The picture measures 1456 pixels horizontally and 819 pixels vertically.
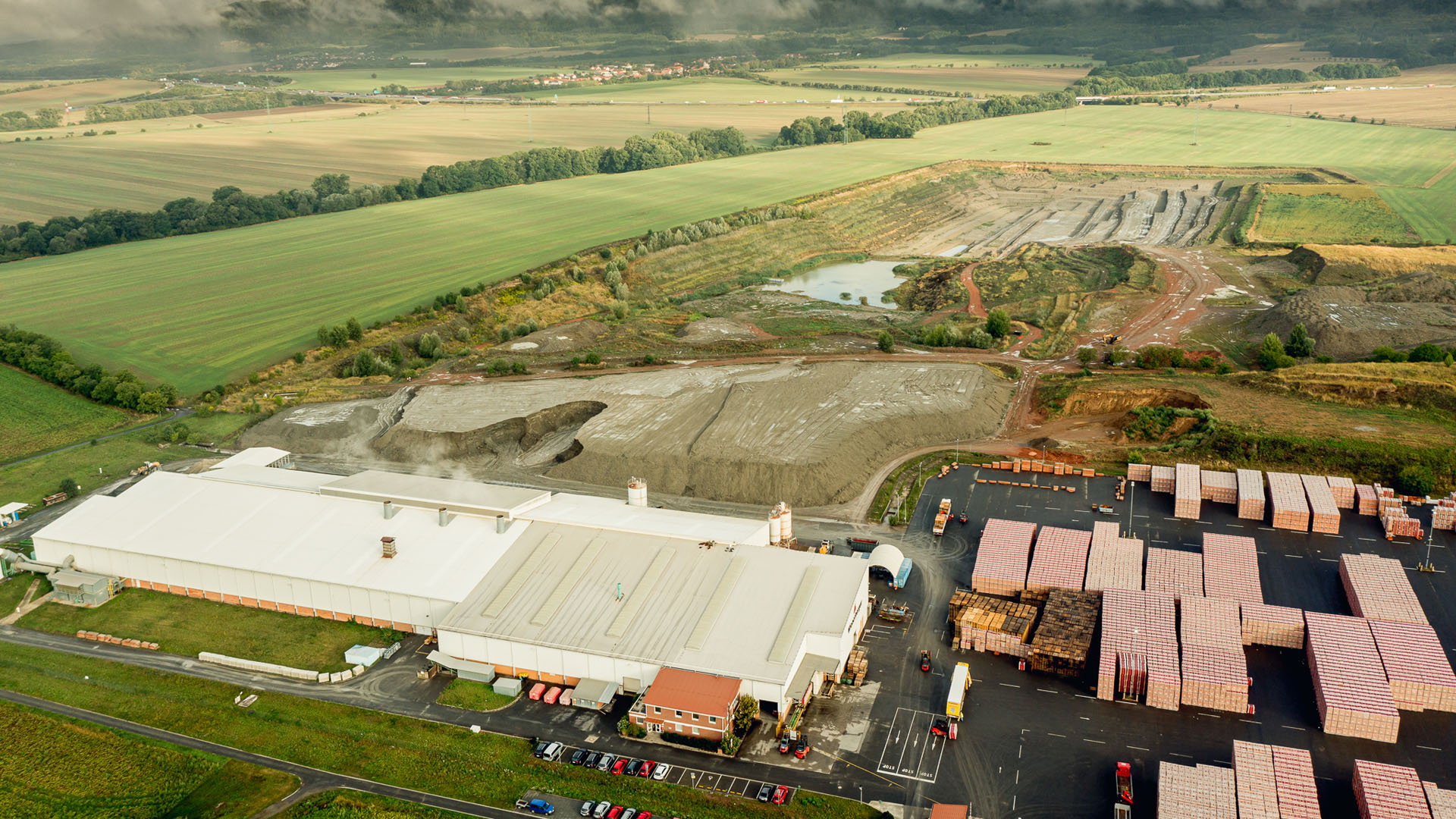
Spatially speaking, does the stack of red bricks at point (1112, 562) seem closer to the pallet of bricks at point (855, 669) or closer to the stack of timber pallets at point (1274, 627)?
the stack of timber pallets at point (1274, 627)

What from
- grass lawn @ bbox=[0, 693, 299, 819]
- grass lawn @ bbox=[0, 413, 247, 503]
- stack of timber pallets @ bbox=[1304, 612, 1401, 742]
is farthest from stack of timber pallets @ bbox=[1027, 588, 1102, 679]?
grass lawn @ bbox=[0, 413, 247, 503]

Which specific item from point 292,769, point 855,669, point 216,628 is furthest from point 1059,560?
point 216,628

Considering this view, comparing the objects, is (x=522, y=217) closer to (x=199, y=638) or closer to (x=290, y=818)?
(x=199, y=638)

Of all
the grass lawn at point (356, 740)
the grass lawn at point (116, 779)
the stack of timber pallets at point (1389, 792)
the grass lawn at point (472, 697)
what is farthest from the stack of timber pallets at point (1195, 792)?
the grass lawn at point (116, 779)

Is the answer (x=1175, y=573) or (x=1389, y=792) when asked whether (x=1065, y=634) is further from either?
(x=1389, y=792)

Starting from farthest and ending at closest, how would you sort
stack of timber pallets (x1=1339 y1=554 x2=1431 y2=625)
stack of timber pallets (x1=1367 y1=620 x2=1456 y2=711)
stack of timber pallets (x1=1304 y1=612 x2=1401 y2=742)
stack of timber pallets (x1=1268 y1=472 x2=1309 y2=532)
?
stack of timber pallets (x1=1268 y1=472 x2=1309 y2=532)
stack of timber pallets (x1=1339 y1=554 x2=1431 y2=625)
stack of timber pallets (x1=1367 y1=620 x2=1456 y2=711)
stack of timber pallets (x1=1304 y1=612 x2=1401 y2=742)

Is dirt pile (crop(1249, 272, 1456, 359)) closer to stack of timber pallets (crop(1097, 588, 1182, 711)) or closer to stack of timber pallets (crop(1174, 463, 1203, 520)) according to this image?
stack of timber pallets (crop(1174, 463, 1203, 520))

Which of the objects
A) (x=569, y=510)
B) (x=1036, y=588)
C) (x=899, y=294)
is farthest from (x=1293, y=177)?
(x=569, y=510)
